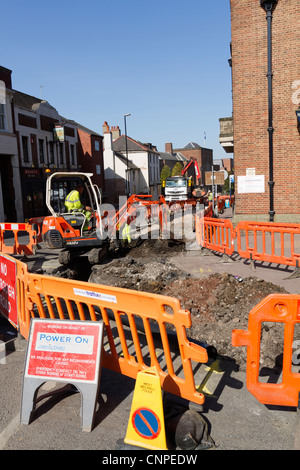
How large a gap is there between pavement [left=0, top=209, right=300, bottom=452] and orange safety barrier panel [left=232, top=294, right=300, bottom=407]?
0.22 metres

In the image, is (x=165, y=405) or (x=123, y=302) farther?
(x=123, y=302)

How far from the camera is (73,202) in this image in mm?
10680

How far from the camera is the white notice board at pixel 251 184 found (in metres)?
15.3

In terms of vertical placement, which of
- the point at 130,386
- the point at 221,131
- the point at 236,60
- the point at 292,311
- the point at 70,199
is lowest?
the point at 130,386

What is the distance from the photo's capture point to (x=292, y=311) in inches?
138

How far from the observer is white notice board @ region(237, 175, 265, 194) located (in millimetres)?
15273

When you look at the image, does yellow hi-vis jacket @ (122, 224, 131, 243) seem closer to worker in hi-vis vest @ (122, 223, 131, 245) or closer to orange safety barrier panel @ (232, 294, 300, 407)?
worker in hi-vis vest @ (122, 223, 131, 245)

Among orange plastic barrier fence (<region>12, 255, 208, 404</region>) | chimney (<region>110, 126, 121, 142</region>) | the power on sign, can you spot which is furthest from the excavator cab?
chimney (<region>110, 126, 121, 142</region>)

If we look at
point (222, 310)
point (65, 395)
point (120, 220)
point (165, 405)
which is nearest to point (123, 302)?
point (165, 405)

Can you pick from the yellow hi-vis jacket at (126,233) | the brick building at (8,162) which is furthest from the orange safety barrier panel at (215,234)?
the brick building at (8,162)

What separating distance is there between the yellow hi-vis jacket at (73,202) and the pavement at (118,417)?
626 centimetres

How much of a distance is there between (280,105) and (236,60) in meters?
2.57

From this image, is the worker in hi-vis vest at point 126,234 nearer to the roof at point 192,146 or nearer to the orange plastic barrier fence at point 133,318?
the orange plastic barrier fence at point 133,318

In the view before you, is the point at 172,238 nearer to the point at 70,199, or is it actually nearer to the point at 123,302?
the point at 70,199
